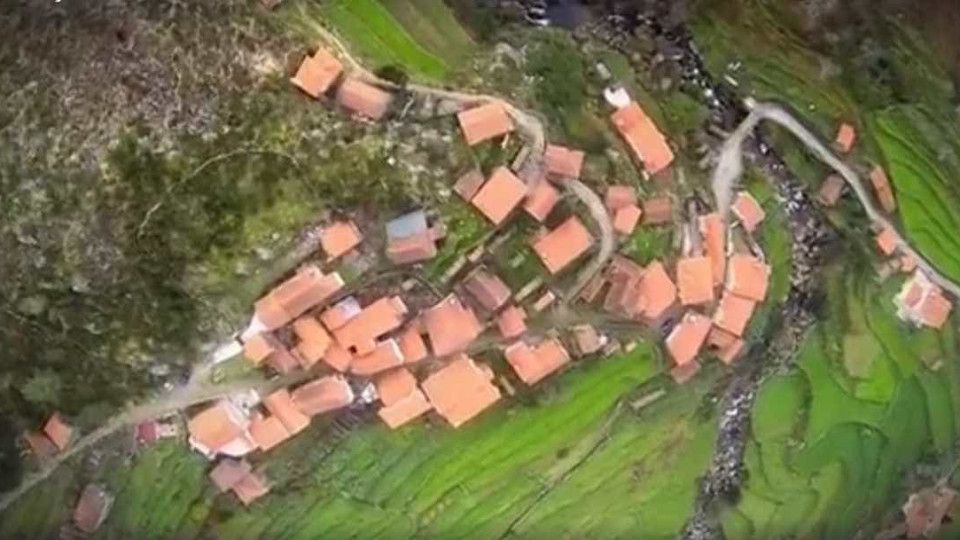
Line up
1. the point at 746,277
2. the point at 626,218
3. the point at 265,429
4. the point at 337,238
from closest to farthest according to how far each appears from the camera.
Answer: the point at 337,238, the point at 265,429, the point at 626,218, the point at 746,277

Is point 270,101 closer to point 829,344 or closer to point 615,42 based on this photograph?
point 615,42

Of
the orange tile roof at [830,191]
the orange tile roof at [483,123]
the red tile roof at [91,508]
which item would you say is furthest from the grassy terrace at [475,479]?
the orange tile roof at [483,123]

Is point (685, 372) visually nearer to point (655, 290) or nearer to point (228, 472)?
point (655, 290)

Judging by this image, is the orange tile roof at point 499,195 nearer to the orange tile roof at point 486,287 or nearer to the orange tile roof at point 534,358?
the orange tile roof at point 486,287

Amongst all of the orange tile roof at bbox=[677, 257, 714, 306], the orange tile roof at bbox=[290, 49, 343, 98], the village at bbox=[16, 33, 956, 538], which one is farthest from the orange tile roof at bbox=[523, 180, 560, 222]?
the orange tile roof at bbox=[290, 49, 343, 98]

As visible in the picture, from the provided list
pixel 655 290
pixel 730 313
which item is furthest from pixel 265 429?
pixel 730 313

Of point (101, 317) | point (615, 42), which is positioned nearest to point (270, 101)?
point (101, 317)
